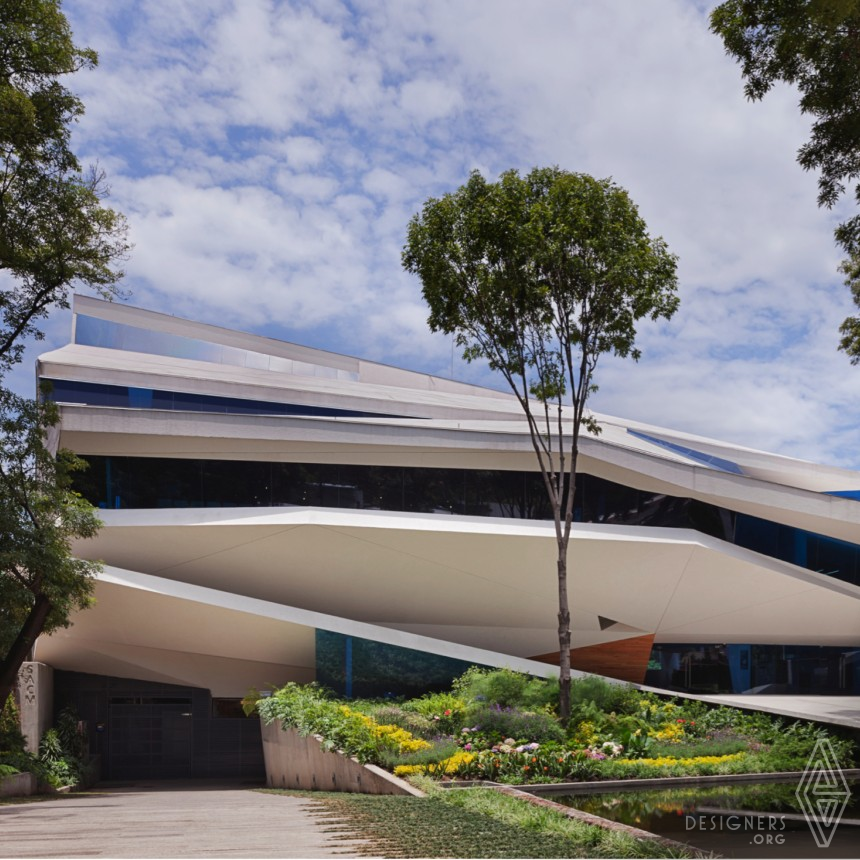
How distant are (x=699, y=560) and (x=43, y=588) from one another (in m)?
14.2

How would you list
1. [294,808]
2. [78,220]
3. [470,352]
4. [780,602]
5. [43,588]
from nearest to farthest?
[294,808] → [78,220] → [43,588] → [470,352] → [780,602]

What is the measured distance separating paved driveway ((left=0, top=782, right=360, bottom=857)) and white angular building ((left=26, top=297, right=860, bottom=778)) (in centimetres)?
815

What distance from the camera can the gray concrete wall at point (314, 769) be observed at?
11086 mm

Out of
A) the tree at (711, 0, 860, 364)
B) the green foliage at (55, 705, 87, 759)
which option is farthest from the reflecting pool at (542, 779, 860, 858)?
the green foliage at (55, 705, 87, 759)

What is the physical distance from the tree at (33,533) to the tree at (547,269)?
701 cm

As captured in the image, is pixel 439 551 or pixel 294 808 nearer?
pixel 294 808

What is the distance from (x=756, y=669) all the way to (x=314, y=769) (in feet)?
45.8

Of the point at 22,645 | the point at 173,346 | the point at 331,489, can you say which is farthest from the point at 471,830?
the point at 173,346

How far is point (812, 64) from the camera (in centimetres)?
855

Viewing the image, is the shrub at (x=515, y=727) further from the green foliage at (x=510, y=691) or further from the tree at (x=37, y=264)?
the tree at (x=37, y=264)

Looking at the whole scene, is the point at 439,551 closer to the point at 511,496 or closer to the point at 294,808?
the point at 511,496

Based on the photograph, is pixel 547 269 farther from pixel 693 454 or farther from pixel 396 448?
pixel 693 454

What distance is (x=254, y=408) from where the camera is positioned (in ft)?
73.3

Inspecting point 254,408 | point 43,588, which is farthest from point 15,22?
point 254,408
